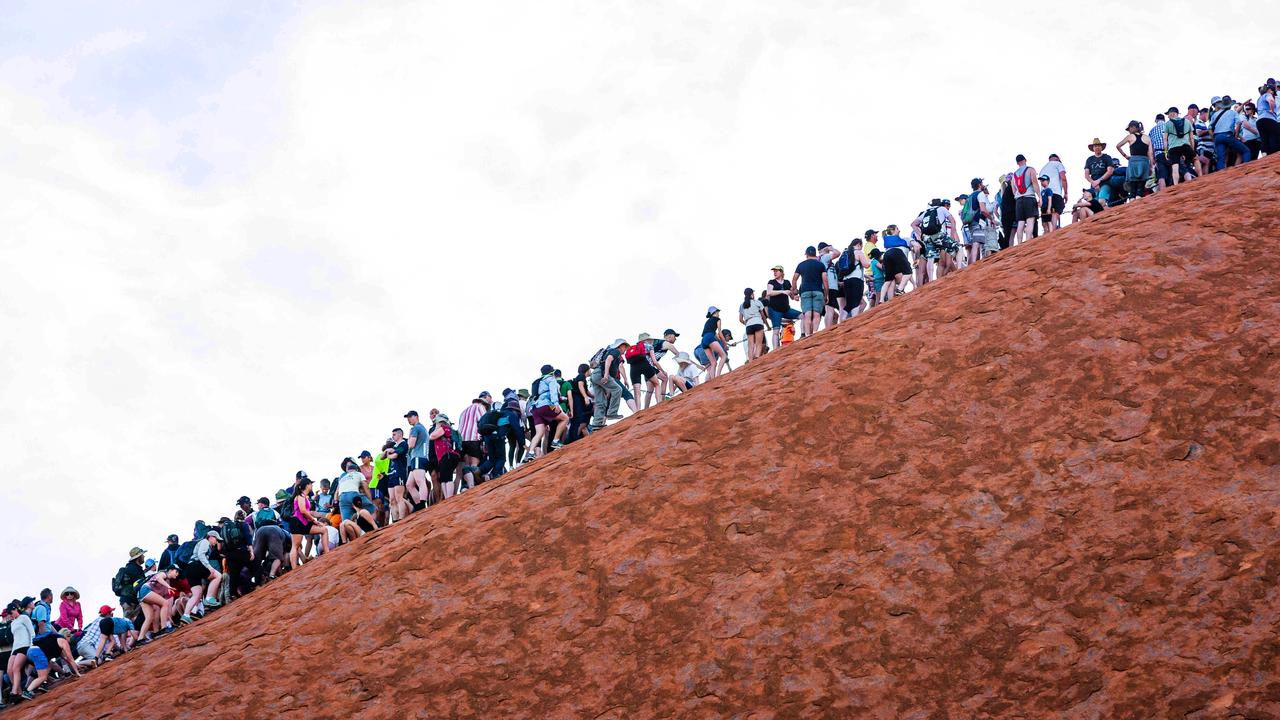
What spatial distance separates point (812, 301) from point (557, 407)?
5767 mm

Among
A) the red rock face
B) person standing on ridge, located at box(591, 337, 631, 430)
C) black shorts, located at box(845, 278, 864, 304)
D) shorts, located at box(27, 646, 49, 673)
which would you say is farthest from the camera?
black shorts, located at box(845, 278, 864, 304)

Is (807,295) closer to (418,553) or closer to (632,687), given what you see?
(418,553)

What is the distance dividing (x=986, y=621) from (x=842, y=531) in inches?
100

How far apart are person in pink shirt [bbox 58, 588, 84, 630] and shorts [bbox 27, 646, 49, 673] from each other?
2.47 meters

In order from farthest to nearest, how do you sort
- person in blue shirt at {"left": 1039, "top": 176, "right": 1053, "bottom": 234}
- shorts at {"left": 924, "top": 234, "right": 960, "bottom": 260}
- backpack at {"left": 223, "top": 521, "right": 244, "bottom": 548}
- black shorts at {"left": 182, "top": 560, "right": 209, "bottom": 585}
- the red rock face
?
shorts at {"left": 924, "top": 234, "right": 960, "bottom": 260}, person in blue shirt at {"left": 1039, "top": 176, "right": 1053, "bottom": 234}, black shorts at {"left": 182, "top": 560, "right": 209, "bottom": 585}, backpack at {"left": 223, "top": 521, "right": 244, "bottom": 548}, the red rock face

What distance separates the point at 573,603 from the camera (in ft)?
52.8

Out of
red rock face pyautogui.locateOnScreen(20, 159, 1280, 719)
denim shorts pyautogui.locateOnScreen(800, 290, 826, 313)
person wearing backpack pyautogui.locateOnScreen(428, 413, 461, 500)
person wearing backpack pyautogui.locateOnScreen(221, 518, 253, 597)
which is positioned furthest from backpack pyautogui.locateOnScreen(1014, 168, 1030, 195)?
person wearing backpack pyautogui.locateOnScreen(221, 518, 253, 597)

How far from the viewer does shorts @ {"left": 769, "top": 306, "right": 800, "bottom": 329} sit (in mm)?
25297

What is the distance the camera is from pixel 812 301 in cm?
2439

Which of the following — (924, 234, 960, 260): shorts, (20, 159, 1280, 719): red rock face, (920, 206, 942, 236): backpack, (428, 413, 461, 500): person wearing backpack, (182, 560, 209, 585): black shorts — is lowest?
(20, 159, 1280, 719): red rock face

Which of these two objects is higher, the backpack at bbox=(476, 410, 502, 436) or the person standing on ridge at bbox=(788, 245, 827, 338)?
the person standing on ridge at bbox=(788, 245, 827, 338)

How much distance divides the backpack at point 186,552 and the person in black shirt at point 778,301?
12792mm

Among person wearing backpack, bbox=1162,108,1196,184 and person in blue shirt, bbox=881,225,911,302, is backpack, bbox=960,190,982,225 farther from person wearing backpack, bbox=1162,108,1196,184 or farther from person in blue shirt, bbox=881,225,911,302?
person wearing backpack, bbox=1162,108,1196,184

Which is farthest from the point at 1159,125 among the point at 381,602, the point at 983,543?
the point at 381,602
